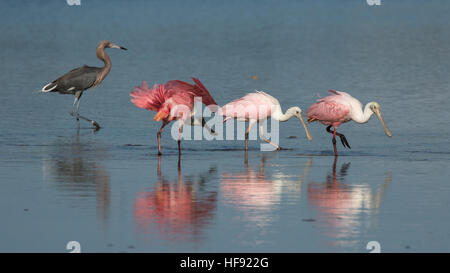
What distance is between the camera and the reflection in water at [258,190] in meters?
11.4

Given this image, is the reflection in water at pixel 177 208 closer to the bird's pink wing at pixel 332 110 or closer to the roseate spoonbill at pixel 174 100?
the roseate spoonbill at pixel 174 100

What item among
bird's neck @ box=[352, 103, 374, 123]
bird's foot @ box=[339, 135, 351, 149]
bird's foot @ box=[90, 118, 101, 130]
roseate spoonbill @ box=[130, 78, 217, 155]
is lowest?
bird's foot @ box=[339, 135, 351, 149]

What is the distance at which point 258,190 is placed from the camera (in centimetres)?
1301

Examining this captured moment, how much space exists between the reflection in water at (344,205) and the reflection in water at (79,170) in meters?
2.33

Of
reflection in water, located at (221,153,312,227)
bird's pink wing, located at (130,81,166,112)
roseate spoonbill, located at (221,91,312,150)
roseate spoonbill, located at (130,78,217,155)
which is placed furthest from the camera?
roseate spoonbill, located at (221,91,312,150)

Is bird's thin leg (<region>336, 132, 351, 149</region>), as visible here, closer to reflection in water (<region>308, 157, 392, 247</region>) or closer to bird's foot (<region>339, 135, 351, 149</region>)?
bird's foot (<region>339, 135, 351, 149</region>)

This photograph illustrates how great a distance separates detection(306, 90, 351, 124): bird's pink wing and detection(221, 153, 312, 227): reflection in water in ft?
9.59

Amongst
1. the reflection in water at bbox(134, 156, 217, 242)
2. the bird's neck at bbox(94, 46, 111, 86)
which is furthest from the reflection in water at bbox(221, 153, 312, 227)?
the bird's neck at bbox(94, 46, 111, 86)

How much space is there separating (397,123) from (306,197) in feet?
29.6

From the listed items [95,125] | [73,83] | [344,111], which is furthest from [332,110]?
[73,83]

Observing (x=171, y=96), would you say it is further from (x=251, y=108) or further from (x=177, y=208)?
(x=177, y=208)

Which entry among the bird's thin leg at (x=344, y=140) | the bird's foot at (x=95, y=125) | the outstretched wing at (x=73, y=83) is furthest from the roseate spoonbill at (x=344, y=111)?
the outstretched wing at (x=73, y=83)

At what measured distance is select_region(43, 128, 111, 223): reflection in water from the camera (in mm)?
12500

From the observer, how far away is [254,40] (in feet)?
142
